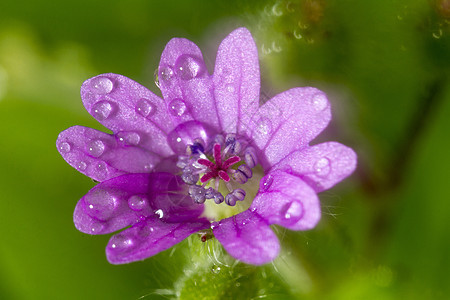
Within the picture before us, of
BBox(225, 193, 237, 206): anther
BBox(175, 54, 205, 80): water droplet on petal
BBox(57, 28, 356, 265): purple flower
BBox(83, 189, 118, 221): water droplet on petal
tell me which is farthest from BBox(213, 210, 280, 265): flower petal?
BBox(175, 54, 205, 80): water droplet on petal

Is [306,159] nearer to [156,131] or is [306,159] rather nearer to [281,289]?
[156,131]

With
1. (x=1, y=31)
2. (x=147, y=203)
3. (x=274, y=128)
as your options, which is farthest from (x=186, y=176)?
(x=1, y=31)

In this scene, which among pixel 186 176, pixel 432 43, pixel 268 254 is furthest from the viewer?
pixel 432 43

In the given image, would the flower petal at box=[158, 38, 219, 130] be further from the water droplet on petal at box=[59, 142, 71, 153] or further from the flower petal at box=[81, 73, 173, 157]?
the water droplet on petal at box=[59, 142, 71, 153]

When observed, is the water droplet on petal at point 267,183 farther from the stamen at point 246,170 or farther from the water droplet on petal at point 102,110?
the water droplet on petal at point 102,110

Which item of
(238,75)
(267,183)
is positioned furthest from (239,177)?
(238,75)

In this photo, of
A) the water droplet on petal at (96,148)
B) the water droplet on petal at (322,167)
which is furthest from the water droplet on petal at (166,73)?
the water droplet on petal at (322,167)
